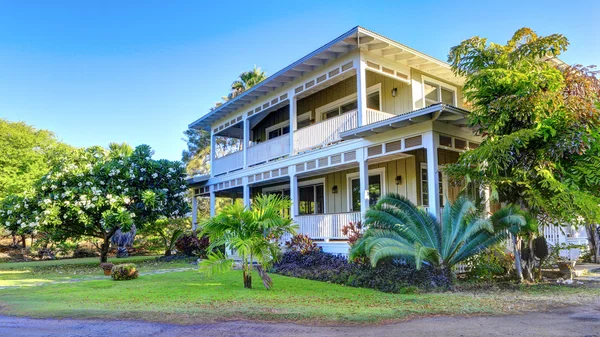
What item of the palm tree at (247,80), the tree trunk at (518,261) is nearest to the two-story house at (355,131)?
the tree trunk at (518,261)

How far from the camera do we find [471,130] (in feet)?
40.5

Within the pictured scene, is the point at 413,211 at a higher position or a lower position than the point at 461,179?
lower

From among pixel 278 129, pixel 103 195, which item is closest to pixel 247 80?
pixel 278 129

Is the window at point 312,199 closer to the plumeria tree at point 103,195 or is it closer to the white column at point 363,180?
the white column at point 363,180

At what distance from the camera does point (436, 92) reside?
15.6m

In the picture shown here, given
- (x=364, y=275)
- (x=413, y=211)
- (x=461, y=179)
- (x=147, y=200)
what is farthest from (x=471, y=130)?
(x=147, y=200)

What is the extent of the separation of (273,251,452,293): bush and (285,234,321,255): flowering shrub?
35 centimetres

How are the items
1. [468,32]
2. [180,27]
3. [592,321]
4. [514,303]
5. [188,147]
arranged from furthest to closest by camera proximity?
[188,147], [180,27], [468,32], [514,303], [592,321]

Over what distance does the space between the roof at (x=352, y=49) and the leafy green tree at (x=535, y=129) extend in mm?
2789

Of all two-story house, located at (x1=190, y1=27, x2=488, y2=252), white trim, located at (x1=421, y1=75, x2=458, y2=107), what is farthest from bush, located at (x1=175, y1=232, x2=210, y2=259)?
white trim, located at (x1=421, y1=75, x2=458, y2=107)

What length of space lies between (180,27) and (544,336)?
63.9ft

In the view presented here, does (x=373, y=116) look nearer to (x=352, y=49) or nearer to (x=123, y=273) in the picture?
(x=352, y=49)

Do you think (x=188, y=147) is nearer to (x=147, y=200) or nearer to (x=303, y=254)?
(x=147, y=200)

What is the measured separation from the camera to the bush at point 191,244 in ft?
65.0
